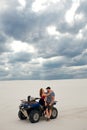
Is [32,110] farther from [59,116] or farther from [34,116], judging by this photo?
[59,116]

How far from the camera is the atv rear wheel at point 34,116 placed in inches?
501

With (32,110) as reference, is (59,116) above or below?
below

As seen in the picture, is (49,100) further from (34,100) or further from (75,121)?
(75,121)

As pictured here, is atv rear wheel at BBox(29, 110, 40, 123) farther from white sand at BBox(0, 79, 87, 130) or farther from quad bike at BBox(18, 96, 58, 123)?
white sand at BBox(0, 79, 87, 130)

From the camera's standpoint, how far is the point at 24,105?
43.2 ft

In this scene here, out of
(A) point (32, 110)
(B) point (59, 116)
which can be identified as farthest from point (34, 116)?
(B) point (59, 116)

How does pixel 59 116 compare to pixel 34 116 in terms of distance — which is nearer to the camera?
pixel 34 116

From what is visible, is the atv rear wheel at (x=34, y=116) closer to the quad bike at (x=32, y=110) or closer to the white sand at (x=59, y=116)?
the quad bike at (x=32, y=110)

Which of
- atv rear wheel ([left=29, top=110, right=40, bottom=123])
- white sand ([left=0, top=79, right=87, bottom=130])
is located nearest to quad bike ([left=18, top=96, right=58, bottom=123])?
atv rear wheel ([left=29, top=110, right=40, bottom=123])

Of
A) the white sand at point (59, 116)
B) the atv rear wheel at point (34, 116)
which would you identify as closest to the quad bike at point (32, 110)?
the atv rear wheel at point (34, 116)

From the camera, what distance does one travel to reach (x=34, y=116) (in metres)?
12.8

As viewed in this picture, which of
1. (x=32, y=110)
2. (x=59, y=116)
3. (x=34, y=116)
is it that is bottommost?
(x=59, y=116)

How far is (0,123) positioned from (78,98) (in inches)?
396

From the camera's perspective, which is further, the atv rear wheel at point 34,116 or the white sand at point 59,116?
the atv rear wheel at point 34,116
